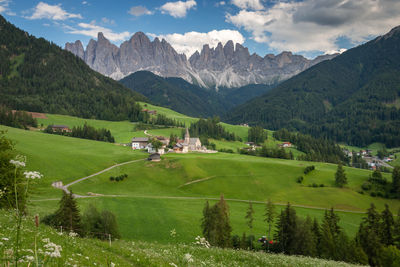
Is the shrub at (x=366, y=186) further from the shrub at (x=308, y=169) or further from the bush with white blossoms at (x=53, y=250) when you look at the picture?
the bush with white blossoms at (x=53, y=250)

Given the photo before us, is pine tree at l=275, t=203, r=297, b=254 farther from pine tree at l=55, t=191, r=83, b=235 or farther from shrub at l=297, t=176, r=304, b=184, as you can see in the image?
shrub at l=297, t=176, r=304, b=184

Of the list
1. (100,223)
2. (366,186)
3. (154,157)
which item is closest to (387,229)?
(366,186)

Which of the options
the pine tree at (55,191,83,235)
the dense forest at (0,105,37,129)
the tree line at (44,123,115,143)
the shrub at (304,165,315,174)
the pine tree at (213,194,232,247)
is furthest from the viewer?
the tree line at (44,123,115,143)

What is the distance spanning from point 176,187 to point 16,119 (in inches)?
4667

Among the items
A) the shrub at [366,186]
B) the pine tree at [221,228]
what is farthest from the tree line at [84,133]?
the shrub at [366,186]

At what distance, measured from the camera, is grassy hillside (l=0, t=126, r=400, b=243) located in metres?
62.5

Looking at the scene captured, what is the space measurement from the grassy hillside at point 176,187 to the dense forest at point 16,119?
3493 centimetres

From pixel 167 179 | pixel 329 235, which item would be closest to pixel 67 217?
pixel 329 235

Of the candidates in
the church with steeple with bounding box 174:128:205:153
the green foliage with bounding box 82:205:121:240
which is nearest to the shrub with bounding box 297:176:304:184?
the church with steeple with bounding box 174:128:205:153

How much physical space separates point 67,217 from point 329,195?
79261 millimetres

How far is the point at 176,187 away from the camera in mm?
94688

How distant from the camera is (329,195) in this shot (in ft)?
281

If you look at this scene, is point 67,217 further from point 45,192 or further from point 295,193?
point 295,193

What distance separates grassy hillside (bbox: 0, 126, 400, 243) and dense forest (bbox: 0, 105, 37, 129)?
34.9 m
